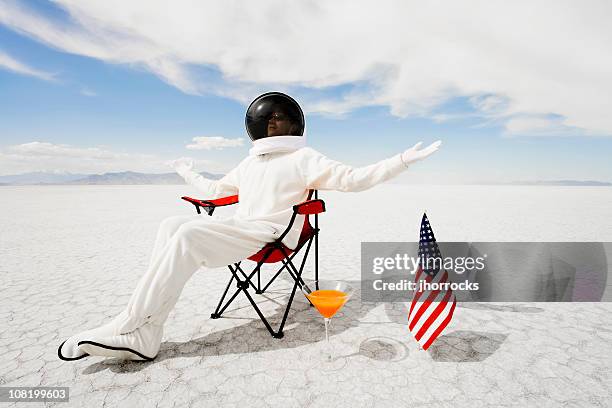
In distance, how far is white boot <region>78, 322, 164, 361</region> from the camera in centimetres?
188

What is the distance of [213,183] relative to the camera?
3213 millimetres

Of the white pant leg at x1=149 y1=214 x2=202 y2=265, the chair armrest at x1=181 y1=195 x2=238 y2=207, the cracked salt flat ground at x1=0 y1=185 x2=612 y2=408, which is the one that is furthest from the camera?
the chair armrest at x1=181 y1=195 x2=238 y2=207

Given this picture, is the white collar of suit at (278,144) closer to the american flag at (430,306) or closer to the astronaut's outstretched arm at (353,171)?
the astronaut's outstretched arm at (353,171)

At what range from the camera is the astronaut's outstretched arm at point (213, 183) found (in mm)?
3070

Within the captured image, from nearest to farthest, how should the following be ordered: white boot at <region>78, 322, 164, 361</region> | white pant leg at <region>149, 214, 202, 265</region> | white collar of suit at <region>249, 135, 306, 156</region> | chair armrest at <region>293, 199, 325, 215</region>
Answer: white boot at <region>78, 322, 164, 361</region> → white pant leg at <region>149, 214, 202, 265</region> → chair armrest at <region>293, 199, 325, 215</region> → white collar of suit at <region>249, 135, 306, 156</region>

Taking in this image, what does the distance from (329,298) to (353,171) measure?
33.4 inches

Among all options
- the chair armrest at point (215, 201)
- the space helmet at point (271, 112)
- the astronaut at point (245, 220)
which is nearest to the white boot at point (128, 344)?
the astronaut at point (245, 220)

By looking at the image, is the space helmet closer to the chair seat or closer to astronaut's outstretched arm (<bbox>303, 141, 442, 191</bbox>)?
astronaut's outstretched arm (<bbox>303, 141, 442, 191</bbox>)

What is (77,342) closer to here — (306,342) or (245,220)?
(245,220)

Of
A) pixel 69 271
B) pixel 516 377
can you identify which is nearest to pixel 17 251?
pixel 69 271

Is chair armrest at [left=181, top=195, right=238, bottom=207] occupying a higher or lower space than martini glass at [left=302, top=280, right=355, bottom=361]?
higher

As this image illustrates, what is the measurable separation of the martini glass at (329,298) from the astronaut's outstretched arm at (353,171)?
2.14 ft

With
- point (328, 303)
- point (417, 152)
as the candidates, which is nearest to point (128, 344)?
point (328, 303)

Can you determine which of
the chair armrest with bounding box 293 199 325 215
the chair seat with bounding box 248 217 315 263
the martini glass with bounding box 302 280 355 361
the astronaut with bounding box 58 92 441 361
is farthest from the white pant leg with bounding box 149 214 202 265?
the martini glass with bounding box 302 280 355 361
